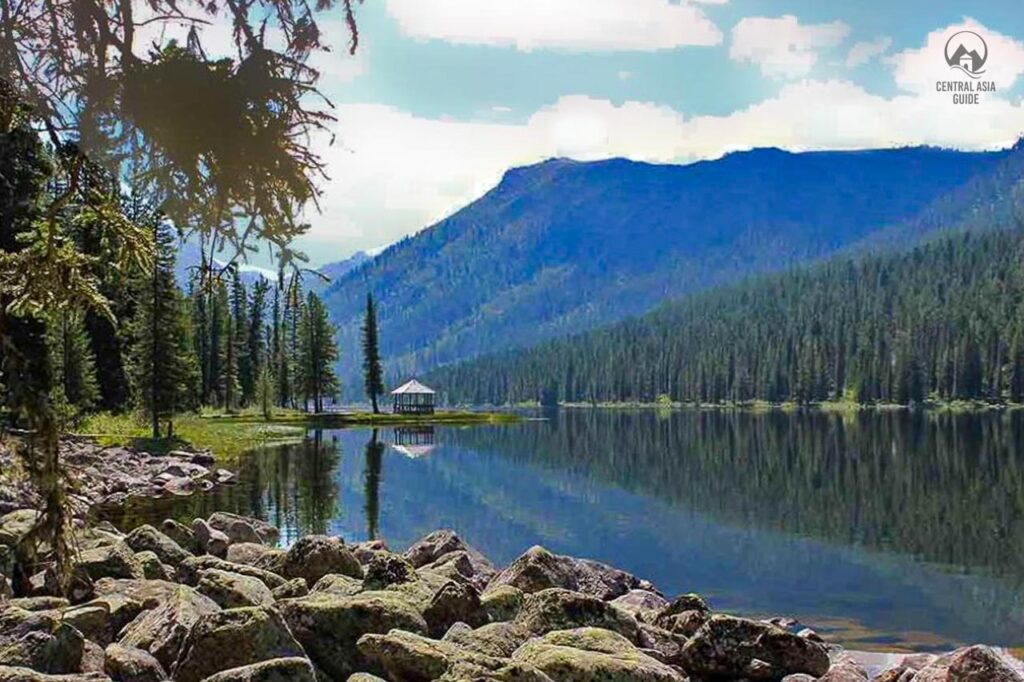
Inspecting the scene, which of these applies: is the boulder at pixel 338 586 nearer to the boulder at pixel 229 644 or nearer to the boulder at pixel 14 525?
the boulder at pixel 229 644

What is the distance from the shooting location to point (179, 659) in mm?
9812

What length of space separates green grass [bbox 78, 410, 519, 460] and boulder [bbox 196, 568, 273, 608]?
38070mm

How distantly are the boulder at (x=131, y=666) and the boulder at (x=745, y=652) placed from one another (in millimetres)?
7019

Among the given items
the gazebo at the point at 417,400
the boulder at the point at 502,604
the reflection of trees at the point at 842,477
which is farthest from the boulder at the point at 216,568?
the gazebo at the point at 417,400

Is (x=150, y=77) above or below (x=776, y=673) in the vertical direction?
above

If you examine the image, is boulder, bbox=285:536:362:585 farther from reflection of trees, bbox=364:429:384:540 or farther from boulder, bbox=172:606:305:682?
reflection of trees, bbox=364:429:384:540

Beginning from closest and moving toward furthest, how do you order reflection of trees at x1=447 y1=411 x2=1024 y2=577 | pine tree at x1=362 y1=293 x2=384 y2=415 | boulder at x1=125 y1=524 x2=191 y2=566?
boulder at x1=125 y1=524 x2=191 y2=566, reflection of trees at x1=447 y1=411 x2=1024 y2=577, pine tree at x1=362 y1=293 x2=384 y2=415

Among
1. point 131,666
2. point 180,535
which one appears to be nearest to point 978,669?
point 131,666

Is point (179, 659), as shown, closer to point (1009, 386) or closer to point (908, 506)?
point (908, 506)

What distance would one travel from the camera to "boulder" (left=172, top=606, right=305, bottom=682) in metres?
9.51

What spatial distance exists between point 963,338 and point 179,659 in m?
164

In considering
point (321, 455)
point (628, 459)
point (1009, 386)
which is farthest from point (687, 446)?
point (1009, 386)

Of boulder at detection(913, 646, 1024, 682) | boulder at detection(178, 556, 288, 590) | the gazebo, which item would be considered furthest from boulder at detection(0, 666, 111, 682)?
the gazebo

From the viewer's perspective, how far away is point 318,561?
606 inches
